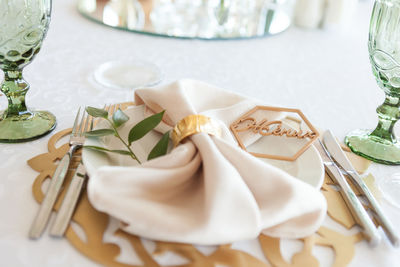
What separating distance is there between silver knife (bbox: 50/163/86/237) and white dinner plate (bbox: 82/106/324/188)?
3 centimetres

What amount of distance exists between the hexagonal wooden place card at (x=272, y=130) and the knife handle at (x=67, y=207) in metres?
0.19

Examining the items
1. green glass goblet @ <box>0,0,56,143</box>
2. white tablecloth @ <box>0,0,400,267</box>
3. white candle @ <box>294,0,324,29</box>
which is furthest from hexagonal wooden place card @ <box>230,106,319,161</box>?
white candle @ <box>294,0,324,29</box>

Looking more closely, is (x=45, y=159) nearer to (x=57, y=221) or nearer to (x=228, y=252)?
(x=57, y=221)

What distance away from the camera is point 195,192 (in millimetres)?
369

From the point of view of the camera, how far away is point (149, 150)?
0.46m

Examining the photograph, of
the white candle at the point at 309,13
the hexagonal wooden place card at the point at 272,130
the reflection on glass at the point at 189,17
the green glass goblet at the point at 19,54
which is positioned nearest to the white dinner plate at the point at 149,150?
the hexagonal wooden place card at the point at 272,130

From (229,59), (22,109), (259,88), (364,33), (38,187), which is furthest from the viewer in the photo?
(364,33)

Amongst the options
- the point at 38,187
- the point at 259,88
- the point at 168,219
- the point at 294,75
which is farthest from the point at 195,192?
the point at 294,75

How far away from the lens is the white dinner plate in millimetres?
405

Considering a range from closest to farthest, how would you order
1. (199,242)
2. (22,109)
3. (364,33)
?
(199,242)
(22,109)
(364,33)

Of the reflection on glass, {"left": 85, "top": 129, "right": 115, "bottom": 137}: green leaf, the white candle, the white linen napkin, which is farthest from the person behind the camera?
the white candle

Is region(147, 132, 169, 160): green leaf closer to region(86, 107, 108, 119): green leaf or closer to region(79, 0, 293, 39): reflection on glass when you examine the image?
region(86, 107, 108, 119): green leaf

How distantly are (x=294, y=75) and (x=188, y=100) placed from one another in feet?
1.40

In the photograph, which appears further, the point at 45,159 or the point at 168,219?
the point at 45,159
